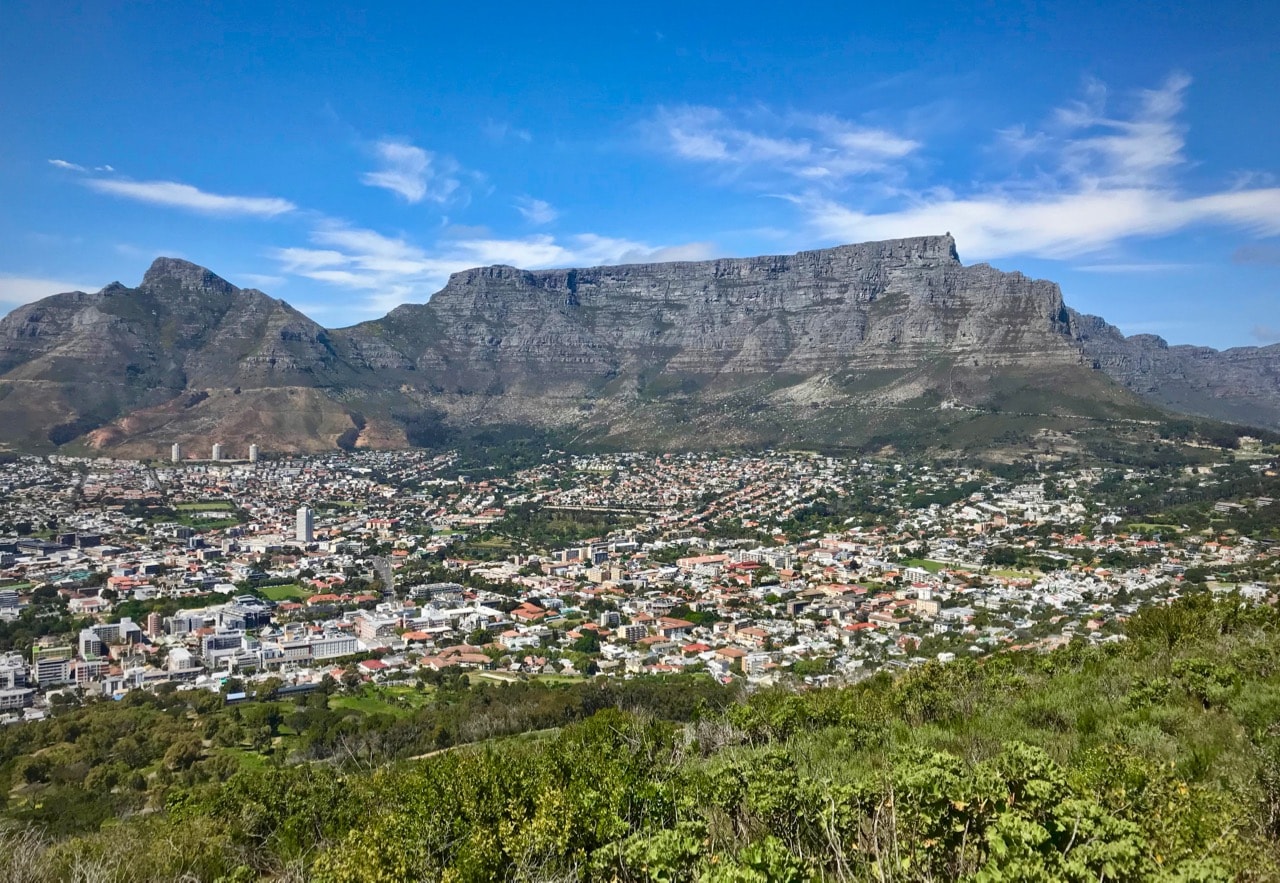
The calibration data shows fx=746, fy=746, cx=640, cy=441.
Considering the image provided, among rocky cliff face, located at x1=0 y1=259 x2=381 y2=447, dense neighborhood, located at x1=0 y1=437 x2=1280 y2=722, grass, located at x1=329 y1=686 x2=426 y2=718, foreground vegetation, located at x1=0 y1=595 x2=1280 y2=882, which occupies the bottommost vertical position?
grass, located at x1=329 y1=686 x2=426 y2=718

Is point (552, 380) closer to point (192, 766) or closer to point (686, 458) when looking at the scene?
point (686, 458)

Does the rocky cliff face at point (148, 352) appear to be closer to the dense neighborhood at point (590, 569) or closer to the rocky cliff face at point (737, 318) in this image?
the dense neighborhood at point (590, 569)

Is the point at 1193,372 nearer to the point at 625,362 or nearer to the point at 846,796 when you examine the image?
the point at 625,362

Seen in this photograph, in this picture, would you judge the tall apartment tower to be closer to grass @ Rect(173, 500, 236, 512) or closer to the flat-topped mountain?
grass @ Rect(173, 500, 236, 512)

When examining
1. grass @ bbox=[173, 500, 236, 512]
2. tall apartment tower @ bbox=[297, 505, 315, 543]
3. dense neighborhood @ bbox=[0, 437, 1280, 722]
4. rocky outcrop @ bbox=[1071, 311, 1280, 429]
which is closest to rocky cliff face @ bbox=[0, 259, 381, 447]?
dense neighborhood @ bbox=[0, 437, 1280, 722]

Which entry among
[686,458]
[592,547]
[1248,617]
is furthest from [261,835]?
[686,458]

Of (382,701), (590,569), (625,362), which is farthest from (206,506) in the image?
(625,362)

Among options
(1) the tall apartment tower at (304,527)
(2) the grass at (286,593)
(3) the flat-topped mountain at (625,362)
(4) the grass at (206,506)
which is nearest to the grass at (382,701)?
(2) the grass at (286,593)
